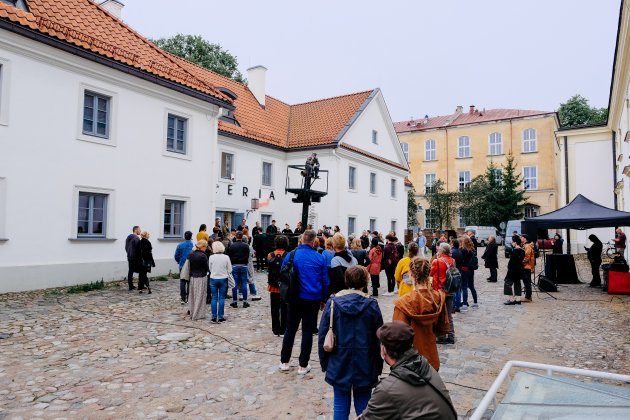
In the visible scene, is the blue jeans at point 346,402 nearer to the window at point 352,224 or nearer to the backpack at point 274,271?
the backpack at point 274,271

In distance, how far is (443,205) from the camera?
149 ft

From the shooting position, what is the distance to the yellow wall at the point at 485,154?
1676 inches

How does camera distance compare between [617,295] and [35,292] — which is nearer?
[35,292]

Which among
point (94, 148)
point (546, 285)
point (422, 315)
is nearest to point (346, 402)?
point (422, 315)

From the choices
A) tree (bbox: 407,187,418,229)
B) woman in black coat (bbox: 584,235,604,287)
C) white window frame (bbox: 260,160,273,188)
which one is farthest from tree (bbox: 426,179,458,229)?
woman in black coat (bbox: 584,235,604,287)

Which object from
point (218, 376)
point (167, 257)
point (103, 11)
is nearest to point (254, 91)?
point (103, 11)

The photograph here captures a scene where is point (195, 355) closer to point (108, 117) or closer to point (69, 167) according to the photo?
point (69, 167)

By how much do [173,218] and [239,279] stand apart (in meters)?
6.50

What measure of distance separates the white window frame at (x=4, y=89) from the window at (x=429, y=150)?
141 ft

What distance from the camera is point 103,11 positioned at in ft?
52.7

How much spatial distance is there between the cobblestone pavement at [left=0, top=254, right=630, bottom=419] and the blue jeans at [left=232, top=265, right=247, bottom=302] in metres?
0.39

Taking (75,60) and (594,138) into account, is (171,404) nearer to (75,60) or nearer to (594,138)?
(75,60)

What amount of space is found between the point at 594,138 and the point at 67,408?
3128cm

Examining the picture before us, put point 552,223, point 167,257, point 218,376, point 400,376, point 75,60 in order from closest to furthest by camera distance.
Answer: point 400,376 → point 218,376 → point 75,60 → point 552,223 → point 167,257
